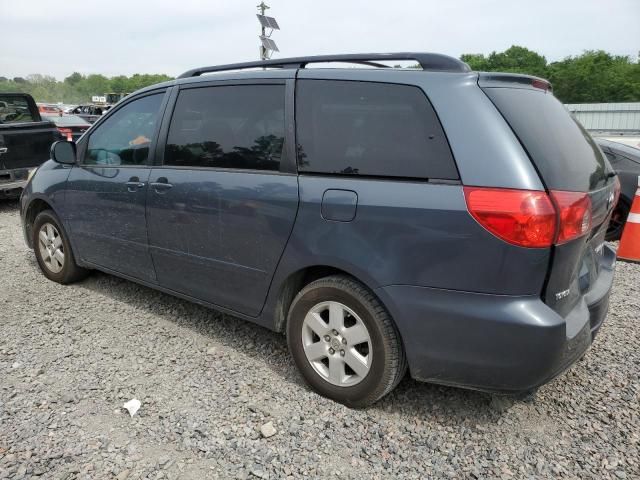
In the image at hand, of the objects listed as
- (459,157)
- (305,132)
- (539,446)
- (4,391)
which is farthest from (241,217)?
(539,446)

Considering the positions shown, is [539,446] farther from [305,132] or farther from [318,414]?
[305,132]

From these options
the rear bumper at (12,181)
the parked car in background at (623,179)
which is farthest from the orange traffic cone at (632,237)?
the rear bumper at (12,181)

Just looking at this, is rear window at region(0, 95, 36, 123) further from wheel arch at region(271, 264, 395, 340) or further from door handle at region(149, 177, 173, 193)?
wheel arch at region(271, 264, 395, 340)

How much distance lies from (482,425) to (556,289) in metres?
0.87

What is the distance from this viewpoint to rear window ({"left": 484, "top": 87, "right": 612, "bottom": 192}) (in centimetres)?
225

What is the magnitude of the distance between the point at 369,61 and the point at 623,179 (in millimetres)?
4725

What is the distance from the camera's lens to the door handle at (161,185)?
3354 millimetres

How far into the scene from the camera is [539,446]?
246 centimetres

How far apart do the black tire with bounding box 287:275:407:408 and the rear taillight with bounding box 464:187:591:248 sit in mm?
686

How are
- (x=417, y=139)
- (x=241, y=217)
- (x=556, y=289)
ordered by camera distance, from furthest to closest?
(x=241, y=217) → (x=417, y=139) → (x=556, y=289)

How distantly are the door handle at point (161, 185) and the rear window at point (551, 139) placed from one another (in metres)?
→ 2.08

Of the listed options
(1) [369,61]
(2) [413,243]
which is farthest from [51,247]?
(2) [413,243]

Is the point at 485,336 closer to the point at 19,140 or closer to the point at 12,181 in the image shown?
the point at 12,181

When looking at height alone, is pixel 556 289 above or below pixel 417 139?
below
